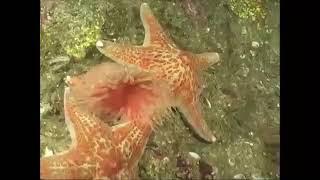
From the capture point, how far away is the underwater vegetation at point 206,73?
134 centimetres

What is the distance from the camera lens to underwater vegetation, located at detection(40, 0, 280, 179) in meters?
1.34

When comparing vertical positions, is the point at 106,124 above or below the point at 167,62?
below

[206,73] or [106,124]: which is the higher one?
[206,73]

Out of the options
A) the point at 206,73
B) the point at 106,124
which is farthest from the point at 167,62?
the point at 106,124

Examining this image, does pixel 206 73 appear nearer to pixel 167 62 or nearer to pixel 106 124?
pixel 167 62

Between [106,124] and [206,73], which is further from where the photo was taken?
[206,73]

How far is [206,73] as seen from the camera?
1.44 metres

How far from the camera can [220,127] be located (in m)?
1.43

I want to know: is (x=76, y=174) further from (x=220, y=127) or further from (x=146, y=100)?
(x=220, y=127)
